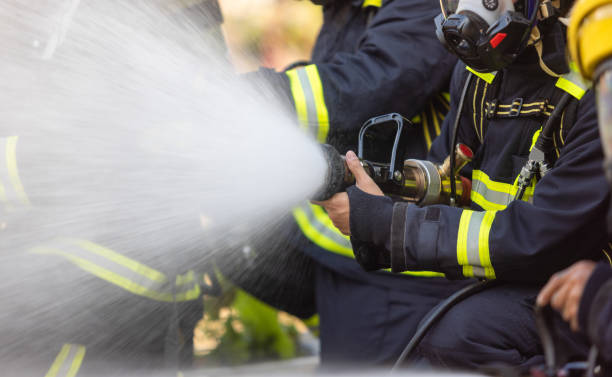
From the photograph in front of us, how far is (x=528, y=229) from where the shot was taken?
4.91 ft

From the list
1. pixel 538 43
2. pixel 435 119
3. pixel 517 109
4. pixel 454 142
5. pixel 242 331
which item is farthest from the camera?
pixel 242 331

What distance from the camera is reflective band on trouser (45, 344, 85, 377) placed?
7.23 ft

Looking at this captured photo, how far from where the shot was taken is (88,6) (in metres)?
2.23

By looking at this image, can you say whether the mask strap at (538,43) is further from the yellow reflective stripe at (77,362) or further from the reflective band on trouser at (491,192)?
the yellow reflective stripe at (77,362)

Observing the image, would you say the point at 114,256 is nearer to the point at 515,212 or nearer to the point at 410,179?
the point at 410,179

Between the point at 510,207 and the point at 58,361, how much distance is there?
1749 millimetres

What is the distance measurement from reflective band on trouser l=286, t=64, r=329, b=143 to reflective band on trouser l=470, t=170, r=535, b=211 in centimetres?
62

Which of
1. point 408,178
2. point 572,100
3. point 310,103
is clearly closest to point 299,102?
point 310,103

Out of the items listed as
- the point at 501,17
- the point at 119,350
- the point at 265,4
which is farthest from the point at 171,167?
the point at 265,4

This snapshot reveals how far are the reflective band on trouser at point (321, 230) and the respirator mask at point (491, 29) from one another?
3.35ft

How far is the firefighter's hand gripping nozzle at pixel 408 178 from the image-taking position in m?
1.77

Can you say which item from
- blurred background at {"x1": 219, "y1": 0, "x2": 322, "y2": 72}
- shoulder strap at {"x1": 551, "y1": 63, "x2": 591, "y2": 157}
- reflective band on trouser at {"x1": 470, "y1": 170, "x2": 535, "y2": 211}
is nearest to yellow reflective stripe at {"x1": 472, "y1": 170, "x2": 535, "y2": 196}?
reflective band on trouser at {"x1": 470, "y1": 170, "x2": 535, "y2": 211}

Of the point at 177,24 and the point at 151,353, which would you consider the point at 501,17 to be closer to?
the point at 177,24

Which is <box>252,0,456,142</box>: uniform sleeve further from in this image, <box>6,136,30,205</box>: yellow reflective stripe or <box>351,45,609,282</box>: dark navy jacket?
<box>6,136,30,205</box>: yellow reflective stripe
